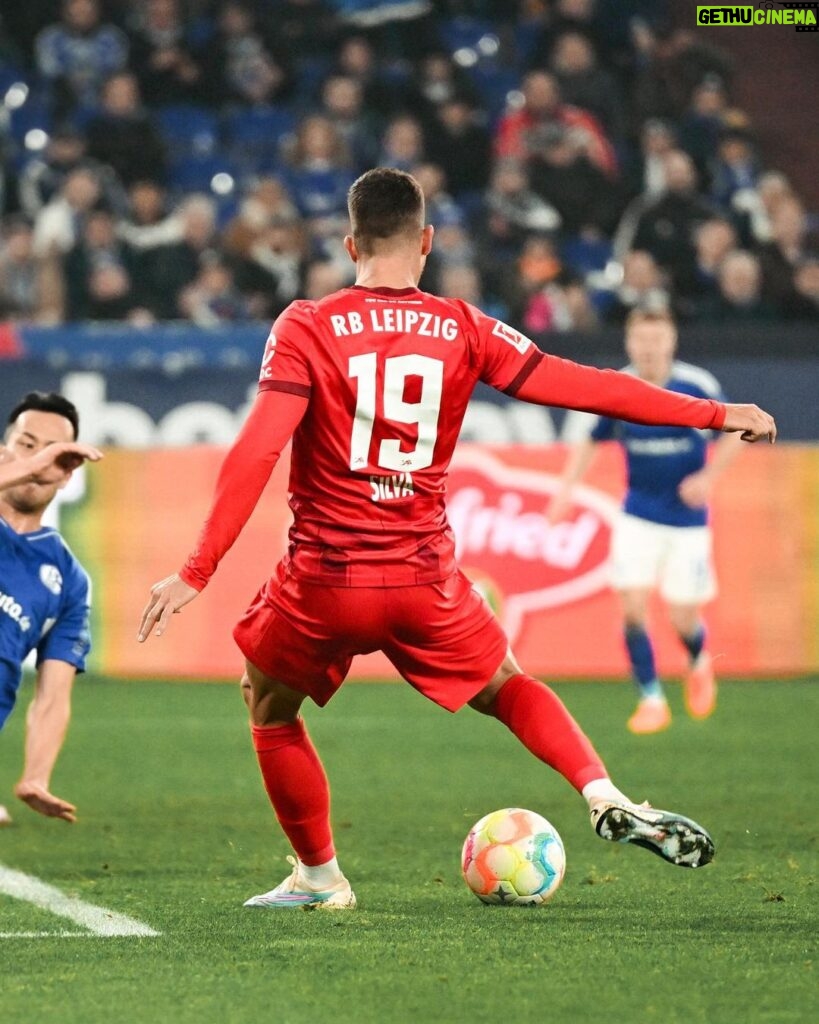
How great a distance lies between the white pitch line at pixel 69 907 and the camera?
4.78 metres

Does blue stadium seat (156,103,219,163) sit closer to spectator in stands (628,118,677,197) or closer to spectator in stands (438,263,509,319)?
spectator in stands (438,263,509,319)

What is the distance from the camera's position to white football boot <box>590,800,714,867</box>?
14.8 feet

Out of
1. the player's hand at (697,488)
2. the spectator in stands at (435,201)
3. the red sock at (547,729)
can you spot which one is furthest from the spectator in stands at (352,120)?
the red sock at (547,729)

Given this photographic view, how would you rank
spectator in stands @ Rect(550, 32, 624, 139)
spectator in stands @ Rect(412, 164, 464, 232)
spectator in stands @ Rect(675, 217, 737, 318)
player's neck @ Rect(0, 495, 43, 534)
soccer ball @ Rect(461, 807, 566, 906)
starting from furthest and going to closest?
spectator in stands @ Rect(550, 32, 624, 139) → spectator in stands @ Rect(412, 164, 464, 232) → spectator in stands @ Rect(675, 217, 737, 318) → player's neck @ Rect(0, 495, 43, 534) → soccer ball @ Rect(461, 807, 566, 906)

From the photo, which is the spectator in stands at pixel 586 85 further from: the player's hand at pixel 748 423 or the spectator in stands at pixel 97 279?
the player's hand at pixel 748 423

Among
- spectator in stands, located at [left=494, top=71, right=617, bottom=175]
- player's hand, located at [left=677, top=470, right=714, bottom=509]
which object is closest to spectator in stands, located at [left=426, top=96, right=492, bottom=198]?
spectator in stands, located at [left=494, top=71, right=617, bottom=175]

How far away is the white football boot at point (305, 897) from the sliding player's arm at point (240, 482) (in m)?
0.95

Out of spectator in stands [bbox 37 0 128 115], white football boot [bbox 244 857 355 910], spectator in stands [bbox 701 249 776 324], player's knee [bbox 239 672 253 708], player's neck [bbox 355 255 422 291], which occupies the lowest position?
white football boot [bbox 244 857 355 910]

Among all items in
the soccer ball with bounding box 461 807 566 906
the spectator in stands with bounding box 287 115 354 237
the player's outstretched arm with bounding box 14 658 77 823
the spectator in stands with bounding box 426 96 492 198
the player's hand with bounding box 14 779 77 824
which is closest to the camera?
the soccer ball with bounding box 461 807 566 906

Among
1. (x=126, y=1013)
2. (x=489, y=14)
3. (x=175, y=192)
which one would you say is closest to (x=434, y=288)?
(x=175, y=192)

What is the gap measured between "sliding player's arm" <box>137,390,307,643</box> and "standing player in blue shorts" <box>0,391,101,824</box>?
1542 millimetres

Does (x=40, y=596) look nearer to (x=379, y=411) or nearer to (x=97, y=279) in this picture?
(x=379, y=411)

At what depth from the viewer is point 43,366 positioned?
43.5 feet

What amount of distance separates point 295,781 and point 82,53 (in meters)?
12.2
